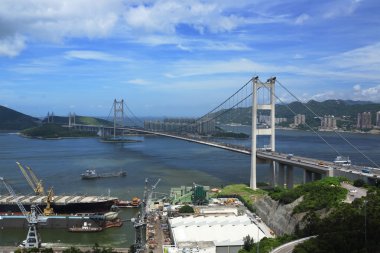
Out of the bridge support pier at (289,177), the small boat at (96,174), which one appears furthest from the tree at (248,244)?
the small boat at (96,174)

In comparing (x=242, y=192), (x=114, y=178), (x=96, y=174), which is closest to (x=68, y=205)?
(x=242, y=192)

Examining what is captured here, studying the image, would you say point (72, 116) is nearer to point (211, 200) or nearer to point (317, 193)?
point (211, 200)

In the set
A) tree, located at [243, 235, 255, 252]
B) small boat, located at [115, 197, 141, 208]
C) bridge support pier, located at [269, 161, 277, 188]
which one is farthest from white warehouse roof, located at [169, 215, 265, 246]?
bridge support pier, located at [269, 161, 277, 188]

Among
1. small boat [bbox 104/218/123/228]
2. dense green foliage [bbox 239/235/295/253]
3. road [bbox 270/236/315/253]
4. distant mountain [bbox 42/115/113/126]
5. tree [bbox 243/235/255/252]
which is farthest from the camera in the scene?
distant mountain [bbox 42/115/113/126]

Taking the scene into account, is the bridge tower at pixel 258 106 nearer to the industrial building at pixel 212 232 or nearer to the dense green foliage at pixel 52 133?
the industrial building at pixel 212 232

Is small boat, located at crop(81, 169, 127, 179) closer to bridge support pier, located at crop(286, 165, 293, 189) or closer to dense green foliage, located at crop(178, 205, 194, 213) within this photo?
bridge support pier, located at crop(286, 165, 293, 189)

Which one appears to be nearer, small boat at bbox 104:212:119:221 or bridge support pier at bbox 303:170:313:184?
small boat at bbox 104:212:119:221

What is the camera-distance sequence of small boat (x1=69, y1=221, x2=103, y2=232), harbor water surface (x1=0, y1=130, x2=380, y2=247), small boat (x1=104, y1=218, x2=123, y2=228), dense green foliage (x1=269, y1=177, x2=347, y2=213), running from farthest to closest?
small boat (x1=104, y1=218, x2=123, y2=228) < small boat (x1=69, y1=221, x2=103, y2=232) < harbor water surface (x1=0, y1=130, x2=380, y2=247) < dense green foliage (x1=269, y1=177, x2=347, y2=213)

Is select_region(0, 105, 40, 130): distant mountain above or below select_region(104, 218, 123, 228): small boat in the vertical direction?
above

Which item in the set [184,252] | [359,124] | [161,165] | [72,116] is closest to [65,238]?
[184,252]
